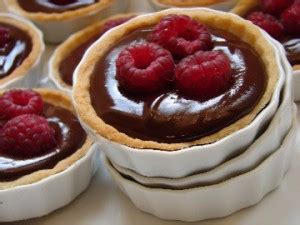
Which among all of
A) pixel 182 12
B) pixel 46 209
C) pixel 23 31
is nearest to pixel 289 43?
pixel 182 12

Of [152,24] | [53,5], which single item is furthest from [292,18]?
[53,5]

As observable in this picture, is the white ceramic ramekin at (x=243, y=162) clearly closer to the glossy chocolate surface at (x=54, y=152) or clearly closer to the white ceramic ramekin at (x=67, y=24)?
the glossy chocolate surface at (x=54, y=152)

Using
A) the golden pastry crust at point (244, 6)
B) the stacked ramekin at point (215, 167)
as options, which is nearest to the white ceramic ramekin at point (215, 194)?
the stacked ramekin at point (215, 167)

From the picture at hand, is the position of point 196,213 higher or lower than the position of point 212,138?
lower

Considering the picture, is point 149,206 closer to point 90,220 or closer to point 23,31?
point 90,220

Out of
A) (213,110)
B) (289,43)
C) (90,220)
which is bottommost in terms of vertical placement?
(90,220)

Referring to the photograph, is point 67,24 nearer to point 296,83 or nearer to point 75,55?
point 75,55
